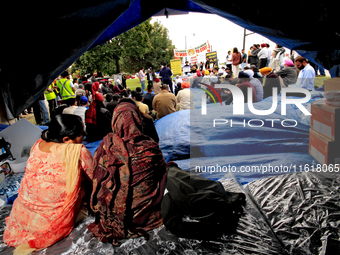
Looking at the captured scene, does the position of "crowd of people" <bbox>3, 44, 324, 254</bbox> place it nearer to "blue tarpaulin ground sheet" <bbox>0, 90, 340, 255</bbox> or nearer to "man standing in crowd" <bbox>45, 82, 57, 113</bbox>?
"blue tarpaulin ground sheet" <bbox>0, 90, 340, 255</bbox>

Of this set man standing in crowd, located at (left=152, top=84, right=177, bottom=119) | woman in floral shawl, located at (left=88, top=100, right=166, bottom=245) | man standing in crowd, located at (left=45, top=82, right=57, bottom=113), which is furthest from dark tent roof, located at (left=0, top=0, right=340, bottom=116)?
man standing in crowd, located at (left=45, top=82, right=57, bottom=113)

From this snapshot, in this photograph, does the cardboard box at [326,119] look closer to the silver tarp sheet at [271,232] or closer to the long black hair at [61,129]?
the silver tarp sheet at [271,232]

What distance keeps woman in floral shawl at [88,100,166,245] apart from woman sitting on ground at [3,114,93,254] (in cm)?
19

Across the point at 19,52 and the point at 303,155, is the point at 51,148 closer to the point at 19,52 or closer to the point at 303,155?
the point at 19,52

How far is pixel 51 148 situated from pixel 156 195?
95cm

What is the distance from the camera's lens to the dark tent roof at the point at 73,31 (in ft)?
5.46

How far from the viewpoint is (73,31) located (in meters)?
1.96

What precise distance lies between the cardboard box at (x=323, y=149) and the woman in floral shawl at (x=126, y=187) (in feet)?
5.61

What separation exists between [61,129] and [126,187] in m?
0.73

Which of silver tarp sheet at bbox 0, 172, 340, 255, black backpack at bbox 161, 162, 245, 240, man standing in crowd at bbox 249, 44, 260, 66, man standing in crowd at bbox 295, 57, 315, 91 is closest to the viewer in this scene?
silver tarp sheet at bbox 0, 172, 340, 255

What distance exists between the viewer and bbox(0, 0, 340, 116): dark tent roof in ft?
5.46

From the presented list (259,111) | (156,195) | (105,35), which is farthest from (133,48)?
(156,195)

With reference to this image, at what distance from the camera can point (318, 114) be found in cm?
235

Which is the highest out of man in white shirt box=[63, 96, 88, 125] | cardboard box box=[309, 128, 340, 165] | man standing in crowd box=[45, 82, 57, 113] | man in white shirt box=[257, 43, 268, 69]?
man in white shirt box=[257, 43, 268, 69]
